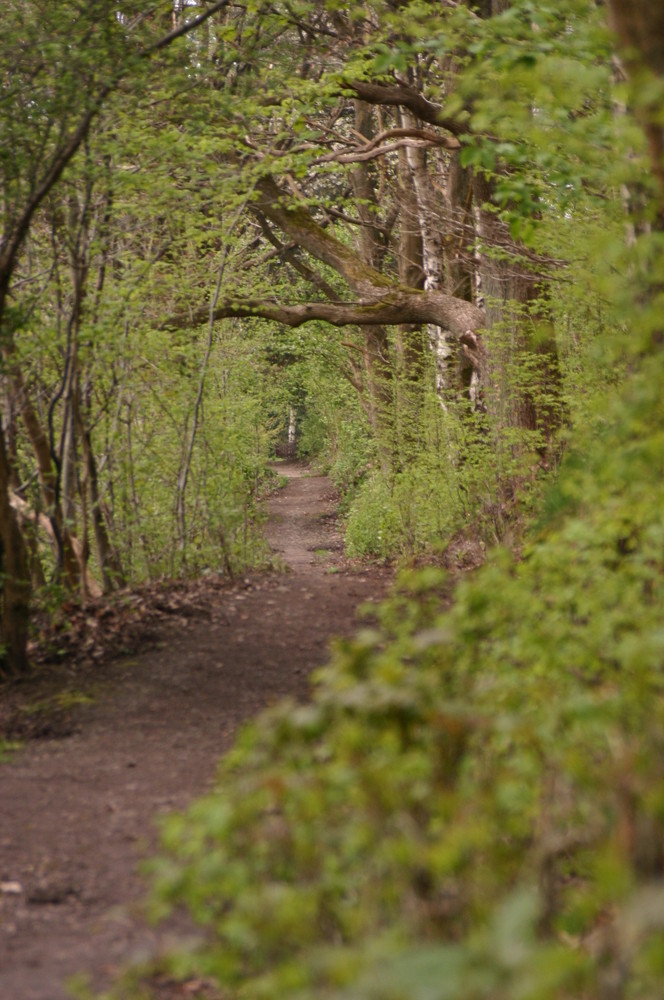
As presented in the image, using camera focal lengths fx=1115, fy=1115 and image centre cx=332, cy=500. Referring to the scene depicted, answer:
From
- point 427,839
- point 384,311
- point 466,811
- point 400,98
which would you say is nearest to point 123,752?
point 427,839

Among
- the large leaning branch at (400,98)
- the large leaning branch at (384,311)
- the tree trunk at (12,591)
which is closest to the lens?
the tree trunk at (12,591)

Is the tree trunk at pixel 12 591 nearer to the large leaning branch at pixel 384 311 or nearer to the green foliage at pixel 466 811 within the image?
the green foliage at pixel 466 811

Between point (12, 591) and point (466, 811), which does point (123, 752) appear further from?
point (466, 811)

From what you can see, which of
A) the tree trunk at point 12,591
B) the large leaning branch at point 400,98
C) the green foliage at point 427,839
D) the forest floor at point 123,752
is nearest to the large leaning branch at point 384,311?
the large leaning branch at point 400,98

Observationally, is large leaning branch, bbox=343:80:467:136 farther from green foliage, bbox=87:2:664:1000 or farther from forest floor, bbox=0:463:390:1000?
green foliage, bbox=87:2:664:1000

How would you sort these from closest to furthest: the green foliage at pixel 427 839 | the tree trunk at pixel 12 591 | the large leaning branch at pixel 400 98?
the green foliage at pixel 427 839 → the tree trunk at pixel 12 591 → the large leaning branch at pixel 400 98

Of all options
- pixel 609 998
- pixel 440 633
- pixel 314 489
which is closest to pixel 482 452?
pixel 440 633

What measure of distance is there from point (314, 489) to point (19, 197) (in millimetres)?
26340

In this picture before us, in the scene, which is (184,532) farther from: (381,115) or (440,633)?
(381,115)

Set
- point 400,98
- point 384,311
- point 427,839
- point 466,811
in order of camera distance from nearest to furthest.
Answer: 1. point 466,811
2. point 427,839
3. point 400,98
4. point 384,311

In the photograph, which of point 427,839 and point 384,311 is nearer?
point 427,839

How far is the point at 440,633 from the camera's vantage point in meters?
2.93

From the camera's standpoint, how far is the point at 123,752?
6.74m

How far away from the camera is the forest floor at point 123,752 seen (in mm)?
4367
